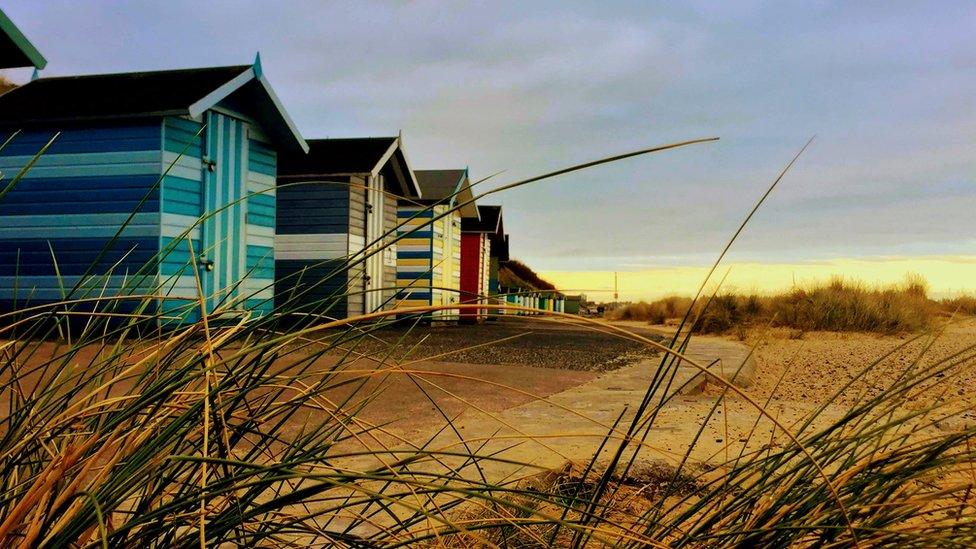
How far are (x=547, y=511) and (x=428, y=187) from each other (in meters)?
16.0

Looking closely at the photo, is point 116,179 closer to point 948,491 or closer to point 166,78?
point 166,78

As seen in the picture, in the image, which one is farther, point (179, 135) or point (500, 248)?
point (500, 248)

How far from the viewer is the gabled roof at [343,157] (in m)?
12.5

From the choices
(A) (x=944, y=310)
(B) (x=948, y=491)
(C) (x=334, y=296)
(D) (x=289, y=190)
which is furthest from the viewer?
(A) (x=944, y=310)

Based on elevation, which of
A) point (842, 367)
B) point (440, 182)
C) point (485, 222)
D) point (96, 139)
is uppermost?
point (440, 182)

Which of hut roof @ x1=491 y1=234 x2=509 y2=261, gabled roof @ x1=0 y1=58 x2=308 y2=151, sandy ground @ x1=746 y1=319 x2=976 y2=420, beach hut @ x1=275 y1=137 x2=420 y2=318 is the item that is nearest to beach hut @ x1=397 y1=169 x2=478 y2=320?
Answer: beach hut @ x1=275 y1=137 x2=420 y2=318

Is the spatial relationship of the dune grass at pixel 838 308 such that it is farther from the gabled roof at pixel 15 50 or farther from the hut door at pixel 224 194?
the gabled roof at pixel 15 50

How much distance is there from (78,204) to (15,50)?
1798 millimetres

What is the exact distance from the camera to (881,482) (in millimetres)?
987

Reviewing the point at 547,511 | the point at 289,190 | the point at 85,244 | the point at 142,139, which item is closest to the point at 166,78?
the point at 142,139

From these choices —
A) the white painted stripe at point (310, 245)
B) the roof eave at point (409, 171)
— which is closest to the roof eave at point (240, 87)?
the white painted stripe at point (310, 245)

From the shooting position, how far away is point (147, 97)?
875 centimetres

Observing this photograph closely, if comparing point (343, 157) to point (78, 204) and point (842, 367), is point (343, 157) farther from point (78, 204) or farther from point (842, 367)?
point (842, 367)

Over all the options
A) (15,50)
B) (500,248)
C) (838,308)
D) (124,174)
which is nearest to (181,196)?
(124,174)
